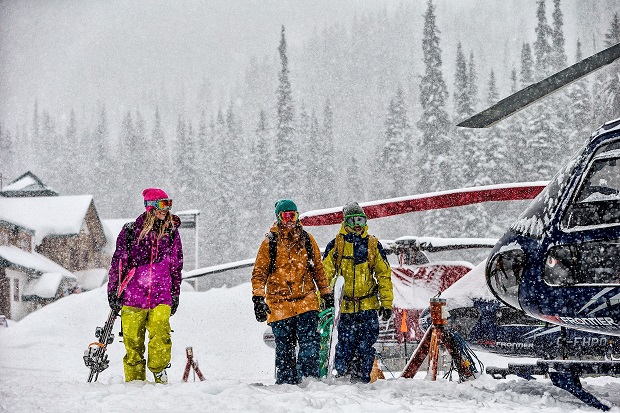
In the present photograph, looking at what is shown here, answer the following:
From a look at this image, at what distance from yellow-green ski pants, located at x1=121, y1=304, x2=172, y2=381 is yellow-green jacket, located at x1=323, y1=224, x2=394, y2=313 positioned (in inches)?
66.1

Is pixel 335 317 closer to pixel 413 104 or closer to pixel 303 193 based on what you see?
pixel 303 193

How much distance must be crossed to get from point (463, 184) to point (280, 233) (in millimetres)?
46688

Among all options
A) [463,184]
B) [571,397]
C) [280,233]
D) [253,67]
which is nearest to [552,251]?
[571,397]

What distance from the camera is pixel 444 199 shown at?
31.4 feet

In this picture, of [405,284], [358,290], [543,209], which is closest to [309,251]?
[358,290]

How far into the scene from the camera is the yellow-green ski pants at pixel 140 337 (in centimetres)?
563

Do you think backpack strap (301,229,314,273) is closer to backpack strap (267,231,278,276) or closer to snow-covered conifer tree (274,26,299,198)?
backpack strap (267,231,278,276)

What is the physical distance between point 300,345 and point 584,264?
8.74ft

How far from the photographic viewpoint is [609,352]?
550 cm

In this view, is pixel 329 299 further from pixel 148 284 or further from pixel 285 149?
pixel 285 149

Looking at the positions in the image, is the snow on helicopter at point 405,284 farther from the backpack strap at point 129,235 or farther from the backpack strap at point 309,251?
the backpack strap at point 129,235

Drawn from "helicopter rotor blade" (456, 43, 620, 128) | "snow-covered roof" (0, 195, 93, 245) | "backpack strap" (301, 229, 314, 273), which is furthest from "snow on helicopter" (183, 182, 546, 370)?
"snow-covered roof" (0, 195, 93, 245)

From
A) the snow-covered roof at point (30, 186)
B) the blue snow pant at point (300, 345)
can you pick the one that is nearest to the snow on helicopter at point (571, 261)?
the blue snow pant at point (300, 345)

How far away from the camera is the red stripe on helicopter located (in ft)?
30.4
